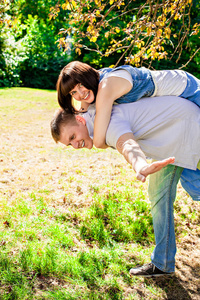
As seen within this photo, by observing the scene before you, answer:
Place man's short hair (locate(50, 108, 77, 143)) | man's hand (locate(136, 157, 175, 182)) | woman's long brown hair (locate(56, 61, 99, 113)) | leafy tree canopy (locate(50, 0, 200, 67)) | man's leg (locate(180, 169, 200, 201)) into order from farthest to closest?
1. leafy tree canopy (locate(50, 0, 200, 67))
2. man's short hair (locate(50, 108, 77, 143))
3. man's leg (locate(180, 169, 200, 201))
4. woman's long brown hair (locate(56, 61, 99, 113))
5. man's hand (locate(136, 157, 175, 182))

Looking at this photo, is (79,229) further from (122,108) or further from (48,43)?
(48,43)

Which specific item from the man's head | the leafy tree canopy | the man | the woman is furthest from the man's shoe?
the leafy tree canopy

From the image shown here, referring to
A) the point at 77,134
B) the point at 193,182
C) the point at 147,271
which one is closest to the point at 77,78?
the point at 77,134

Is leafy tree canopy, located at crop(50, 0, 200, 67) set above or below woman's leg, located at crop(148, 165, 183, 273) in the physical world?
above

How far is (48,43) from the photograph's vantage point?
1936 cm

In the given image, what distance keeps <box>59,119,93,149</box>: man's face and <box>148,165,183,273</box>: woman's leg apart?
70cm

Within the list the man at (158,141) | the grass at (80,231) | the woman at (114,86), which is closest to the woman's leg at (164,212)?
the man at (158,141)

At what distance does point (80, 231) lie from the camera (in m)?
3.65

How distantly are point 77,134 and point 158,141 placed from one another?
686mm

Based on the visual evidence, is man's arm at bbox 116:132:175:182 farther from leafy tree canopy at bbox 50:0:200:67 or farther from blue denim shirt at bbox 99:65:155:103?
leafy tree canopy at bbox 50:0:200:67

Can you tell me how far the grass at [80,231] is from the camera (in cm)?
281

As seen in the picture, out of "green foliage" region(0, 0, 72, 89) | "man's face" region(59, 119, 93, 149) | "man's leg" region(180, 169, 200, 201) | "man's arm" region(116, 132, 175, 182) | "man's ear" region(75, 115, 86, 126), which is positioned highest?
"man's arm" region(116, 132, 175, 182)

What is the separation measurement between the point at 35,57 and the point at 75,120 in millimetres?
17062

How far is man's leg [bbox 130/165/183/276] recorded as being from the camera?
2.62m
